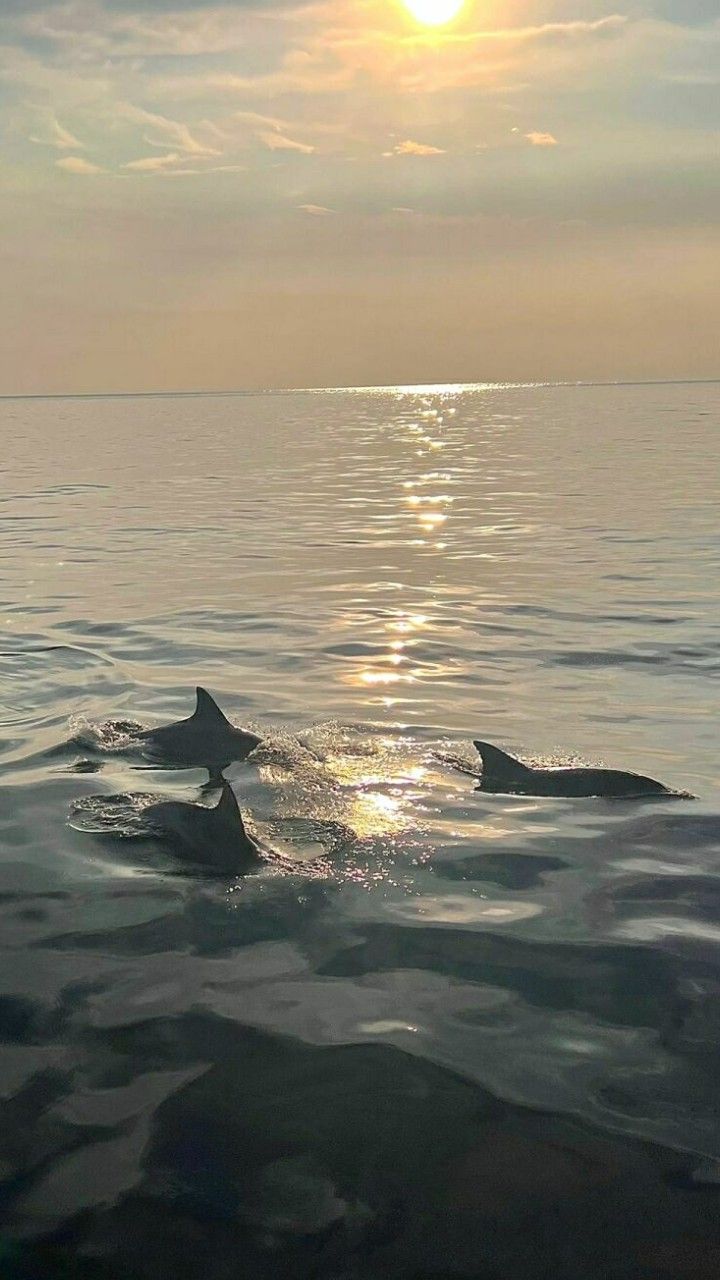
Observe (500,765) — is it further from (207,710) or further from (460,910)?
(460,910)

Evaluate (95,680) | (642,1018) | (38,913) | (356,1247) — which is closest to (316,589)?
(95,680)

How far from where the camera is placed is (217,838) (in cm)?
973

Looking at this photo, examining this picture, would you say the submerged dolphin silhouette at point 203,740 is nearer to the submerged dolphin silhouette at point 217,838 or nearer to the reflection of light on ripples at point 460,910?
the submerged dolphin silhouette at point 217,838

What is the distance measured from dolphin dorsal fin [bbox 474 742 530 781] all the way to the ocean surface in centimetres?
27

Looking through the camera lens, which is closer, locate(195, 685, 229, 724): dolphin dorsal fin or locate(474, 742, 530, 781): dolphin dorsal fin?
locate(474, 742, 530, 781): dolphin dorsal fin

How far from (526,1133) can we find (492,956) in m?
1.96

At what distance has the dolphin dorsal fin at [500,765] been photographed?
11734mm

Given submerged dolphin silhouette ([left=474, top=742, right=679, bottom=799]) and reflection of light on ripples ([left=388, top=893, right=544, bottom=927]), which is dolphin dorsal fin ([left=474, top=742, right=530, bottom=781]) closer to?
submerged dolphin silhouette ([left=474, top=742, right=679, bottom=799])

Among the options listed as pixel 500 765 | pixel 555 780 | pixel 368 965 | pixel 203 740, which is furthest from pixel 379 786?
pixel 368 965

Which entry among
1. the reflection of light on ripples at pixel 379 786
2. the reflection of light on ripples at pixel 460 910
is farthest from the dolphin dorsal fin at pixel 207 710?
the reflection of light on ripples at pixel 460 910

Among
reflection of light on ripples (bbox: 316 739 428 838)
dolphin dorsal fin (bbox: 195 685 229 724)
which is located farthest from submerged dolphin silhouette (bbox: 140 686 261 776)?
reflection of light on ripples (bbox: 316 739 428 838)

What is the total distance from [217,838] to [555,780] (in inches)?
138

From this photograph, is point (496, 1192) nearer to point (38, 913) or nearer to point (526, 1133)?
point (526, 1133)

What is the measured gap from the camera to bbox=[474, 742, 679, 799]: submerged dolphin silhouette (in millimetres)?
11305
